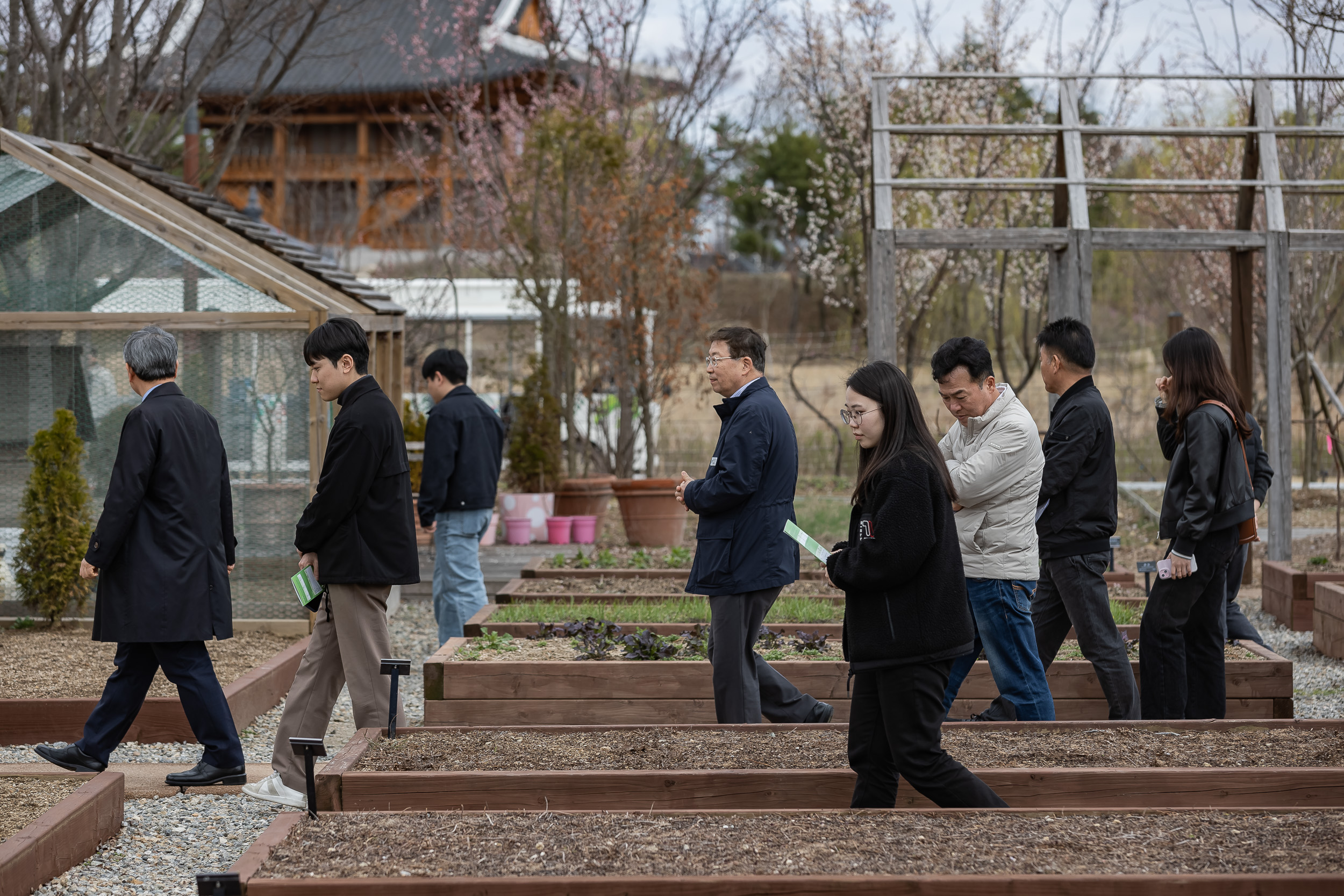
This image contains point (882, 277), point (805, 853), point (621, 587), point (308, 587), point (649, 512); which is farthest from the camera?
point (649, 512)

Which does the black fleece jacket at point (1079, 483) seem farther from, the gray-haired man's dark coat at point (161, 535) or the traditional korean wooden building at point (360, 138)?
the traditional korean wooden building at point (360, 138)

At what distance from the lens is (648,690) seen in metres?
5.57

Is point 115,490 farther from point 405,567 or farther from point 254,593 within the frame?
point 254,593

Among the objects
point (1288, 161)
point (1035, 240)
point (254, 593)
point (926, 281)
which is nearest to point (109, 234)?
point (254, 593)

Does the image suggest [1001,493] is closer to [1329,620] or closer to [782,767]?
[782,767]

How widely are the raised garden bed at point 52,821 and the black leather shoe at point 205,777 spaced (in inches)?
12.5

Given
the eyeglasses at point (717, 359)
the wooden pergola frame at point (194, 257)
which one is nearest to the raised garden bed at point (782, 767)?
the eyeglasses at point (717, 359)

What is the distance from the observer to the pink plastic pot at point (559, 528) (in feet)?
40.2

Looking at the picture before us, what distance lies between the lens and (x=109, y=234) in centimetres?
753

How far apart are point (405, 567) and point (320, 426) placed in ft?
10.3

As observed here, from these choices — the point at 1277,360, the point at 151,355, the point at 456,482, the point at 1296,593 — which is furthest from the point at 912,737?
the point at 1277,360

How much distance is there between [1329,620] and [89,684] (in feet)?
23.1

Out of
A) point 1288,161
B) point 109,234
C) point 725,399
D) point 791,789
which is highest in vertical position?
point 1288,161

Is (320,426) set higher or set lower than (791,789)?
higher
